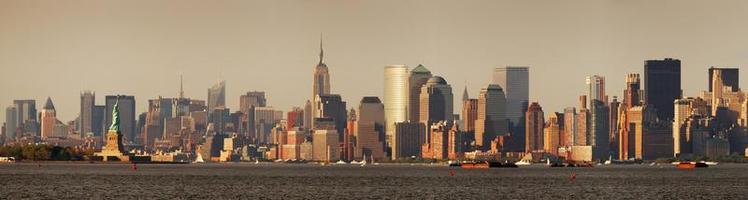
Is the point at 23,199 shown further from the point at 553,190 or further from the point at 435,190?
the point at 553,190

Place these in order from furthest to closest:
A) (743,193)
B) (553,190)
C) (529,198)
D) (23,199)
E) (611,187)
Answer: (611,187), (553,190), (743,193), (529,198), (23,199)

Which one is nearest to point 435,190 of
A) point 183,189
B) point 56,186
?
point 183,189

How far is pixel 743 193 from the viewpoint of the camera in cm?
17275

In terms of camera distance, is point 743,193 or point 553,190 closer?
point 743,193

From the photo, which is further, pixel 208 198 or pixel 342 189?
pixel 342 189

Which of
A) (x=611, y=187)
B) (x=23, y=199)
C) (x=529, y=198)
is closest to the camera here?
(x=23, y=199)

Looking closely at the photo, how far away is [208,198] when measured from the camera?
15438 cm

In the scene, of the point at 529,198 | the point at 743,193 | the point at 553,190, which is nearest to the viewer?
the point at 529,198

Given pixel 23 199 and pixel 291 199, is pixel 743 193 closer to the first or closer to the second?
pixel 291 199

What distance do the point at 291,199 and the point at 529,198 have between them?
23451mm

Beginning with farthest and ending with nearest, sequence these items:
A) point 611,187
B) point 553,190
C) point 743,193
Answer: point 611,187 < point 553,190 < point 743,193

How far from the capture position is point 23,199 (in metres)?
148

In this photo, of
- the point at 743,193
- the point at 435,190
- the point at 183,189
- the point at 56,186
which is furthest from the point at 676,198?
the point at 56,186

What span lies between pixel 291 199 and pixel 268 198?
2809mm
